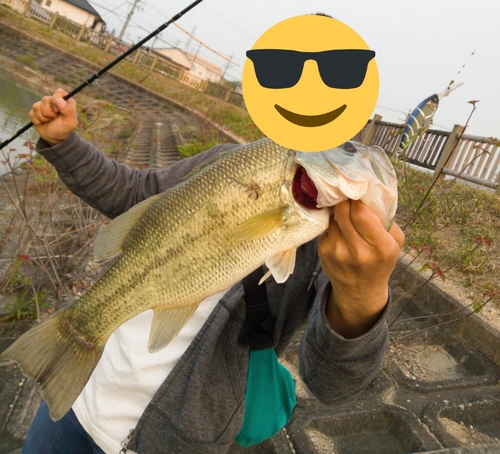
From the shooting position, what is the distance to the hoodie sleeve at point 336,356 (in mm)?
1372

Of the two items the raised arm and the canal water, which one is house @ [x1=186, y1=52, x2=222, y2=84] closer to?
the canal water

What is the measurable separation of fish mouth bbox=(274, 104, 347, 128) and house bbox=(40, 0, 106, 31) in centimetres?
6208

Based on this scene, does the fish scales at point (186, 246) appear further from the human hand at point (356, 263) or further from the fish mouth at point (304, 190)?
the human hand at point (356, 263)

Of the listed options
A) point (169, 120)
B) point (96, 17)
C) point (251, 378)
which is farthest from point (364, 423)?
point (96, 17)

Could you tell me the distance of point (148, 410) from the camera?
1663 mm

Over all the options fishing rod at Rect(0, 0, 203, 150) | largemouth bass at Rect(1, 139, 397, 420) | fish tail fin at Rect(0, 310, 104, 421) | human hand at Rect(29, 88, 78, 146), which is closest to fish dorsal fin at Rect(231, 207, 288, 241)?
largemouth bass at Rect(1, 139, 397, 420)

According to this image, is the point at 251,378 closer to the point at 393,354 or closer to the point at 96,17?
the point at 393,354

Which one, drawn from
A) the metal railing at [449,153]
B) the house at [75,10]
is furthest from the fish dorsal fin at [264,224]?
the house at [75,10]

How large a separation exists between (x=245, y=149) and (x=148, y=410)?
3.74 ft

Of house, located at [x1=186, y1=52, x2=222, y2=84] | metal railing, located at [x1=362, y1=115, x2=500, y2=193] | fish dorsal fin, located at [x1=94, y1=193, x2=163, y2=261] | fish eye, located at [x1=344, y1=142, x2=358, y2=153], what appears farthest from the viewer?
house, located at [x1=186, y1=52, x2=222, y2=84]

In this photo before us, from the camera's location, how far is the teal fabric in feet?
5.62

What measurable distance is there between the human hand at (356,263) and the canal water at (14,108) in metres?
8.02

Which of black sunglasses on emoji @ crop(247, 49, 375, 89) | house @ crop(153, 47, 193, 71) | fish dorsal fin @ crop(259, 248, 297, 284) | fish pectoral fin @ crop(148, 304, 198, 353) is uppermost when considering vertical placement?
house @ crop(153, 47, 193, 71)

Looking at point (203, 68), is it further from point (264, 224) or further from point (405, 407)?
Answer: point (264, 224)
